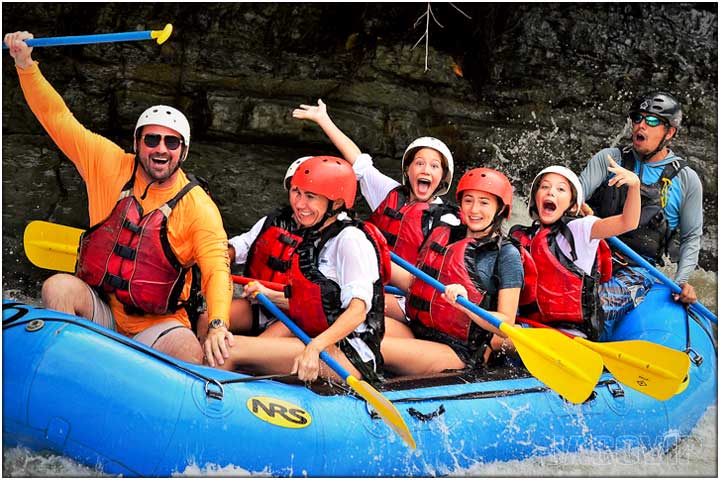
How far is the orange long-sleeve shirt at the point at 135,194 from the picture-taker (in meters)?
3.61

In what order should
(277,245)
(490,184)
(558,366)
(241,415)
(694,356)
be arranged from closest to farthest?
1. (241,415)
2. (558,366)
3. (490,184)
4. (277,245)
5. (694,356)

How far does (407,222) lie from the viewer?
15.6 ft

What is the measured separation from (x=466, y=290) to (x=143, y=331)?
1358 millimetres

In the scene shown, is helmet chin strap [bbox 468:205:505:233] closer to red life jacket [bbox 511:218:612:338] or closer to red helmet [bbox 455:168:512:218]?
red helmet [bbox 455:168:512:218]

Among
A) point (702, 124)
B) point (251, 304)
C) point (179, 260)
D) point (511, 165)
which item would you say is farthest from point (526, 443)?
point (702, 124)

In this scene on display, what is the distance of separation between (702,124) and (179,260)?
5.54 metres

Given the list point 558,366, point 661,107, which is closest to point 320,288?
point 558,366

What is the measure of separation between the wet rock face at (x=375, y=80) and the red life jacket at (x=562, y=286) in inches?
128

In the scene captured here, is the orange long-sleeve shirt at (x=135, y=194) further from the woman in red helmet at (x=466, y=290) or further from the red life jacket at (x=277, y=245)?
the woman in red helmet at (x=466, y=290)

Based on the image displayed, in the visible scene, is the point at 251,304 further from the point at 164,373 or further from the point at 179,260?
the point at 164,373

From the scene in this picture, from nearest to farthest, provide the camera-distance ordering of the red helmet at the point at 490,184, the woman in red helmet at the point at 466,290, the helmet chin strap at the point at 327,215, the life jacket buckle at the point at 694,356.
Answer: the helmet chin strap at the point at 327,215, the woman in red helmet at the point at 466,290, the red helmet at the point at 490,184, the life jacket buckle at the point at 694,356

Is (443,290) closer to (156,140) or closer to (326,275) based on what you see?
(326,275)

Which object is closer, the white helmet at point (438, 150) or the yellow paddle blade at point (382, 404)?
the yellow paddle blade at point (382, 404)

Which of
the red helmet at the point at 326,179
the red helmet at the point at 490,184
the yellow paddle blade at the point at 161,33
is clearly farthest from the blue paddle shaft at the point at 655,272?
the yellow paddle blade at the point at 161,33
